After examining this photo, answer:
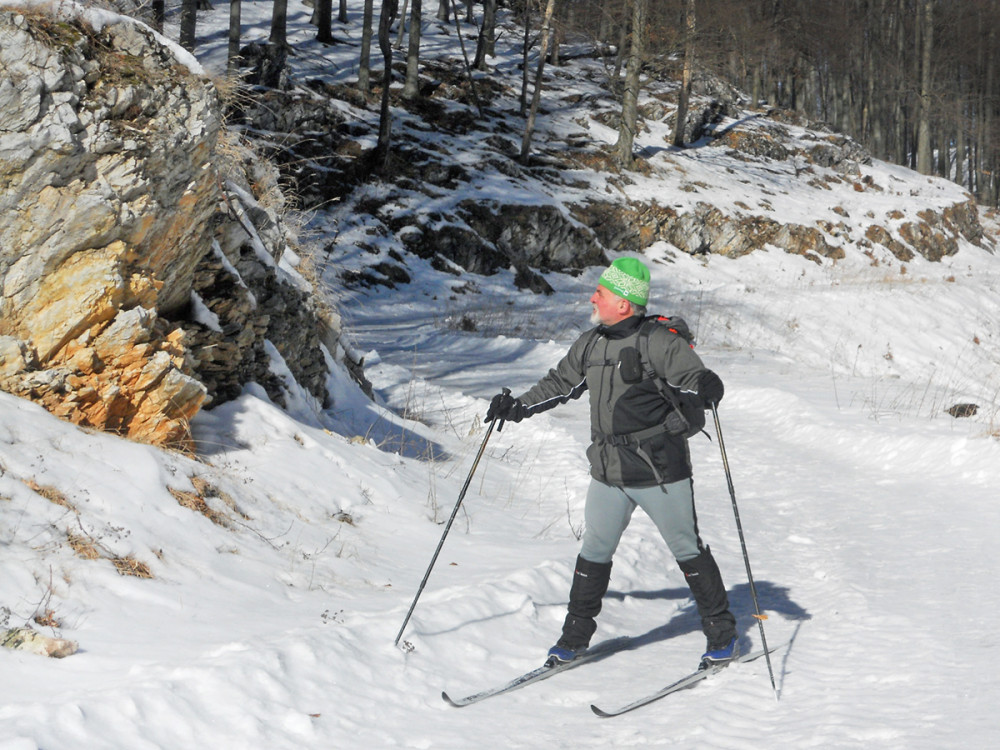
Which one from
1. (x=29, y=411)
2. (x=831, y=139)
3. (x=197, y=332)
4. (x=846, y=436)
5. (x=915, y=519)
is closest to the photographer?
(x=29, y=411)

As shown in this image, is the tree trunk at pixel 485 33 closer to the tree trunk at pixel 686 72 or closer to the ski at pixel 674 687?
the tree trunk at pixel 686 72

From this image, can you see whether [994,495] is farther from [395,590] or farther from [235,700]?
[235,700]

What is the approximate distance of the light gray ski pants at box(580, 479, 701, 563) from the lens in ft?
13.0

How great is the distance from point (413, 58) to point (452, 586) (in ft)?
84.9

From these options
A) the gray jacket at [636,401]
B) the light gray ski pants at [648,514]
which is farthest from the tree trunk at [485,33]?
the light gray ski pants at [648,514]

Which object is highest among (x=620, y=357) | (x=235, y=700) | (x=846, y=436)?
(x=620, y=357)

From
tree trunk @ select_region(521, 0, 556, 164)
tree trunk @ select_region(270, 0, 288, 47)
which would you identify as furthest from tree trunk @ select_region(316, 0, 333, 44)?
tree trunk @ select_region(521, 0, 556, 164)

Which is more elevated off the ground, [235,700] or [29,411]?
[29,411]

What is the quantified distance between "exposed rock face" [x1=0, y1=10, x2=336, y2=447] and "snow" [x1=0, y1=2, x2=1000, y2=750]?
36cm

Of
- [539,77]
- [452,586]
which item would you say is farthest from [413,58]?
[452,586]

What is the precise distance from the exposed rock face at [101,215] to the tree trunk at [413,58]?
22653 millimetres

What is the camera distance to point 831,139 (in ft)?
122

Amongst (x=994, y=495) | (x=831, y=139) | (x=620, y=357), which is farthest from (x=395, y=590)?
(x=831, y=139)

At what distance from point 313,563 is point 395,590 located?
20.3 inches
